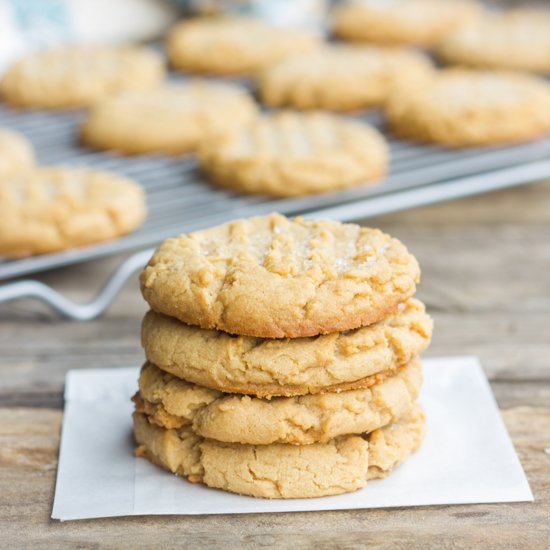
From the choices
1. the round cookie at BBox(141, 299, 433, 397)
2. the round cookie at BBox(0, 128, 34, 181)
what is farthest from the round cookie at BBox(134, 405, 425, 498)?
the round cookie at BBox(0, 128, 34, 181)

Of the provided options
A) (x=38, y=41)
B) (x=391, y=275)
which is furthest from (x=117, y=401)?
(x=38, y=41)

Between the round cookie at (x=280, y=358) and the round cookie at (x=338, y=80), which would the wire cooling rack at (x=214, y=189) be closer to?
the round cookie at (x=338, y=80)

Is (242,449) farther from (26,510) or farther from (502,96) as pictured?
(502,96)

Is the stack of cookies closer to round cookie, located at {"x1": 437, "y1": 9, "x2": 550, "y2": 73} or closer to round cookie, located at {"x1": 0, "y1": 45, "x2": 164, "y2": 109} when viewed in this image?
round cookie, located at {"x1": 0, "y1": 45, "x2": 164, "y2": 109}

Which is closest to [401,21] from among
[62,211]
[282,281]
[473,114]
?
[473,114]

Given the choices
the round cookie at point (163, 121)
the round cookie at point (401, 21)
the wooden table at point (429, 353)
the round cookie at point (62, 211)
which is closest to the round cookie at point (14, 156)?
the round cookie at point (62, 211)

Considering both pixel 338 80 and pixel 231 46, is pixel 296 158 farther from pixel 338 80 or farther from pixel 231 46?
pixel 231 46
